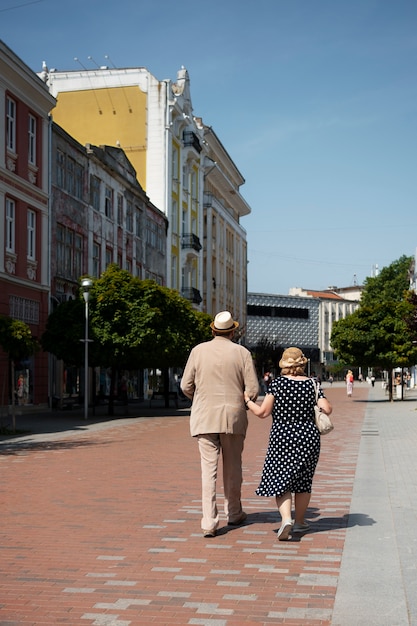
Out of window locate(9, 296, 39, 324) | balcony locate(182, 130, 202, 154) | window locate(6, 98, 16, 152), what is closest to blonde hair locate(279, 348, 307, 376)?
window locate(9, 296, 39, 324)

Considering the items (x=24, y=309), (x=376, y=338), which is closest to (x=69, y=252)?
(x=24, y=309)

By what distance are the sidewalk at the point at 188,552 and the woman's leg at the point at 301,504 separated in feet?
0.66

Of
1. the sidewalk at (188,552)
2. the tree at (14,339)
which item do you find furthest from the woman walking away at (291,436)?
the tree at (14,339)

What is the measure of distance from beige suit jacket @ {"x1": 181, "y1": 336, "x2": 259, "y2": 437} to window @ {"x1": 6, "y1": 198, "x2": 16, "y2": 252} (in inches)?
935

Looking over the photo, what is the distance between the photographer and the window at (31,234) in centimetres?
3300

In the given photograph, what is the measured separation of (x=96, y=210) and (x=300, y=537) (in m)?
34.5

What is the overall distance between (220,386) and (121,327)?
22.7 metres

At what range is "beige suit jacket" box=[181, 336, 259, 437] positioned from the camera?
25.8 feet

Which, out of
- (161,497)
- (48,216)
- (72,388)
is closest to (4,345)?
(161,497)

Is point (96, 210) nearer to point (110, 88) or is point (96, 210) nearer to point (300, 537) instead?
point (110, 88)

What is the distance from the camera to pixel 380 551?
22.6 feet

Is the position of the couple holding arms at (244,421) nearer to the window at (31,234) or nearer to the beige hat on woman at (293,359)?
the beige hat on woman at (293,359)

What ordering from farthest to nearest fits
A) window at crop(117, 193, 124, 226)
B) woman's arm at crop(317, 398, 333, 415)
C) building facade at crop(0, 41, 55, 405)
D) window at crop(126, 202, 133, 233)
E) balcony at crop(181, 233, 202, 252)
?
balcony at crop(181, 233, 202, 252), window at crop(126, 202, 133, 233), window at crop(117, 193, 124, 226), building facade at crop(0, 41, 55, 405), woman's arm at crop(317, 398, 333, 415)

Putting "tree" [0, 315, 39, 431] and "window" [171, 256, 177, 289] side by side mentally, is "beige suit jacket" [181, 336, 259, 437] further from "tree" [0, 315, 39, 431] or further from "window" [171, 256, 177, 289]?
"window" [171, 256, 177, 289]
